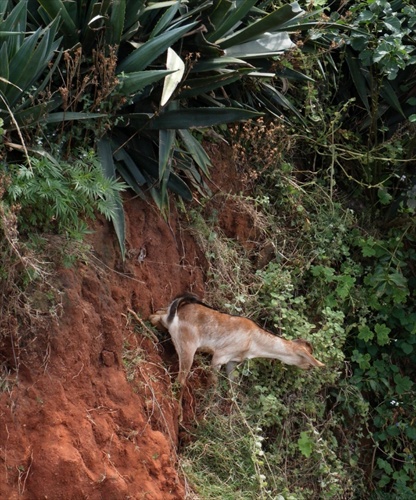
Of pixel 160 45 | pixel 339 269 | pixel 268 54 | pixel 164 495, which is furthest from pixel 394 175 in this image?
pixel 164 495

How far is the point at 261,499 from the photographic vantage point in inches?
279

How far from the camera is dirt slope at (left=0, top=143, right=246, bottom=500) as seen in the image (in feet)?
18.9

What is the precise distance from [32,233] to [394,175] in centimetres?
470

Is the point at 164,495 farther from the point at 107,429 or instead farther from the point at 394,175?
the point at 394,175

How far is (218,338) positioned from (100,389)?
1419 mm

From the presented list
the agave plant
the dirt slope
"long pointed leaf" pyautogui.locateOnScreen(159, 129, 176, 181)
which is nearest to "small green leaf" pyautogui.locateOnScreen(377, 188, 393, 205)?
the agave plant

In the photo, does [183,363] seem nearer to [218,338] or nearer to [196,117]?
[218,338]

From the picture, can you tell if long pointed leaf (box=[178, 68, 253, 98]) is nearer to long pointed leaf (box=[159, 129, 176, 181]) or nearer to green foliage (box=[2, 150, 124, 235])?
long pointed leaf (box=[159, 129, 176, 181])

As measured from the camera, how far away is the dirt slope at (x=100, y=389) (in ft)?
18.9

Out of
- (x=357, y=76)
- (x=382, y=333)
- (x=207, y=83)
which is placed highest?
(x=207, y=83)

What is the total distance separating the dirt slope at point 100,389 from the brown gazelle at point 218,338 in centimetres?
16

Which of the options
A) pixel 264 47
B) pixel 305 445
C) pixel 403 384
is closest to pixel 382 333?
pixel 403 384

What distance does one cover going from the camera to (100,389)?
6.32 metres

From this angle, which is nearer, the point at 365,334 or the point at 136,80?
the point at 136,80
